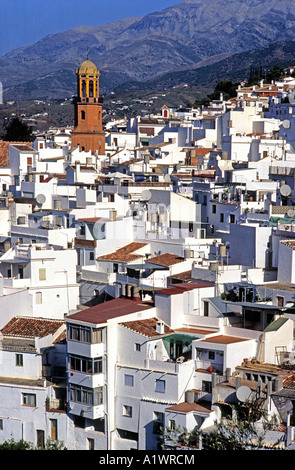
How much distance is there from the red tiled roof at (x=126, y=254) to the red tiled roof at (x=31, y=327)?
4553 mm

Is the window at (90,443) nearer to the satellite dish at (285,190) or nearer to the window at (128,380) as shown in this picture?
the window at (128,380)

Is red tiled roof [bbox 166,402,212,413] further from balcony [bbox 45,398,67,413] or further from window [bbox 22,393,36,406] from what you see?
window [bbox 22,393,36,406]

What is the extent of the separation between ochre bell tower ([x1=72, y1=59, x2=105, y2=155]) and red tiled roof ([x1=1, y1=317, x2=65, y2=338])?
83.1 feet

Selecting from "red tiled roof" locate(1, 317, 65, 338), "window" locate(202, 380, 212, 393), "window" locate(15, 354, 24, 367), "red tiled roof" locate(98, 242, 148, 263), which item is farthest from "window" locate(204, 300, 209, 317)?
"red tiled roof" locate(98, 242, 148, 263)

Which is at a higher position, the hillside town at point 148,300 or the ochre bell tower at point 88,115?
the ochre bell tower at point 88,115

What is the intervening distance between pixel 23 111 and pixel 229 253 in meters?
99.3

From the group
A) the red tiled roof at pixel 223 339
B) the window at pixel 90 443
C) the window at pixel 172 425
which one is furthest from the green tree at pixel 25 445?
the red tiled roof at pixel 223 339

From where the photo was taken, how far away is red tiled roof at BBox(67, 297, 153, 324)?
19750 millimetres

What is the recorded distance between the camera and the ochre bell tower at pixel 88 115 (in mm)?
47969

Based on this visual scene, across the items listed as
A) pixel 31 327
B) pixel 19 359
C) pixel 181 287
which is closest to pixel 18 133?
pixel 31 327

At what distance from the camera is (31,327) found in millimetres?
22000

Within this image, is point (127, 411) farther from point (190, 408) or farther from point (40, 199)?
point (40, 199)

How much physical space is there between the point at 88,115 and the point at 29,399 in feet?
98.8

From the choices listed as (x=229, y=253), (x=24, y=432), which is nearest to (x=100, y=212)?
(x=229, y=253)
